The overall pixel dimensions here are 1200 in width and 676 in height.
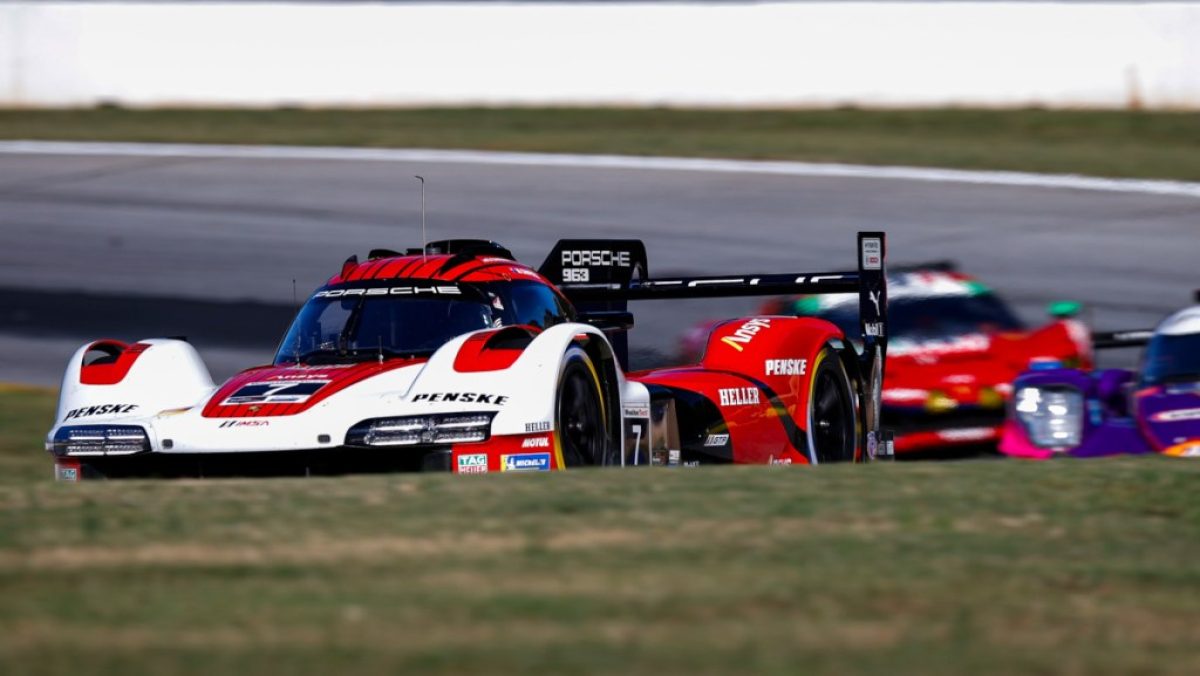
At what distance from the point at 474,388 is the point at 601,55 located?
2025 centimetres

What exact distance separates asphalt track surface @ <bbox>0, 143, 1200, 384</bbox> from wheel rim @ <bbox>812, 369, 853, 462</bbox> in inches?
74.0

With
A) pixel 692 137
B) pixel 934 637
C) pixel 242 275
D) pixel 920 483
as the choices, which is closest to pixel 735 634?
pixel 934 637

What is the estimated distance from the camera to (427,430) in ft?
24.7

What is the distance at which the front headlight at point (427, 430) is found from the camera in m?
7.50

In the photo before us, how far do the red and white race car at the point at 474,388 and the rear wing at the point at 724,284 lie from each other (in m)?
0.02

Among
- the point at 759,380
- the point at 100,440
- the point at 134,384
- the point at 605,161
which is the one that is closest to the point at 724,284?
the point at 759,380

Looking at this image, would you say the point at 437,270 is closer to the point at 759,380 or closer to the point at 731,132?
the point at 759,380

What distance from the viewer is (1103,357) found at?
46.9ft

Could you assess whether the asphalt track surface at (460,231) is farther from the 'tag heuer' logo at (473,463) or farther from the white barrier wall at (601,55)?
the 'tag heuer' logo at (473,463)

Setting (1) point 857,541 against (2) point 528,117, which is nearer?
(1) point 857,541

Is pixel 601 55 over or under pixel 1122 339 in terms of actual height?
over

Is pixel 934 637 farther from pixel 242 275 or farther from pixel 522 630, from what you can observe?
pixel 242 275

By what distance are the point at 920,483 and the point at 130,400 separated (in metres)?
3.76

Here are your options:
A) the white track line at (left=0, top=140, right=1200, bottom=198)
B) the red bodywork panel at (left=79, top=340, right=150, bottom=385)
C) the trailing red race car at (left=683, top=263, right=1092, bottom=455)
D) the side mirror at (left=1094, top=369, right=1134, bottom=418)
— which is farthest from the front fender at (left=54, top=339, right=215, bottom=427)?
the white track line at (left=0, top=140, right=1200, bottom=198)
